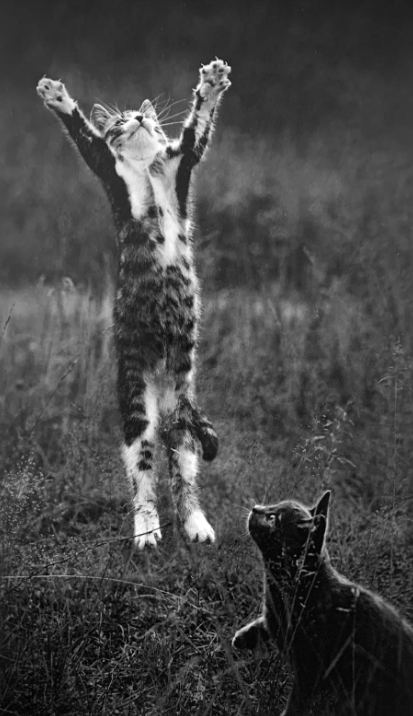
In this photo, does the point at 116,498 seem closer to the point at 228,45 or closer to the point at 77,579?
the point at 77,579

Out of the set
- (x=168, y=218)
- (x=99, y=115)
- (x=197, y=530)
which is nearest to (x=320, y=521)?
(x=197, y=530)

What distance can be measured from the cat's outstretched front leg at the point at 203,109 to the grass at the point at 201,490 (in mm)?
576

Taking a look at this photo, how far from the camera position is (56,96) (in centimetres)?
266

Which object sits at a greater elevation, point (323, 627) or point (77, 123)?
point (77, 123)

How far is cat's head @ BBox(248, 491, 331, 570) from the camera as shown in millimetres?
2082

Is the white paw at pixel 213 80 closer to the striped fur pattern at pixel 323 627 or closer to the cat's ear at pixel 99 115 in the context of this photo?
the cat's ear at pixel 99 115

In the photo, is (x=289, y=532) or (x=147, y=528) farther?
(x=147, y=528)

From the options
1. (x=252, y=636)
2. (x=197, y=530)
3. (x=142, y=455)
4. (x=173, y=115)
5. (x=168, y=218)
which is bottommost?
(x=252, y=636)

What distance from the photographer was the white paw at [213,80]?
271cm

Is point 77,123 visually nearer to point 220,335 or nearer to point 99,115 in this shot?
point 99,115

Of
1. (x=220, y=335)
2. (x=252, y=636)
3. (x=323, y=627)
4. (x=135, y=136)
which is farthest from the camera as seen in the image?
(x=220, y=335)

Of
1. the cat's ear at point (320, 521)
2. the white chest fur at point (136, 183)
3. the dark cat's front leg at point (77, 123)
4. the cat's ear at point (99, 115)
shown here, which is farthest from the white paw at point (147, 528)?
the cat's ear at point (99, 115)

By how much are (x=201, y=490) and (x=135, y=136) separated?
4.23ft

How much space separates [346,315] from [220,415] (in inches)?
35.6
